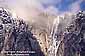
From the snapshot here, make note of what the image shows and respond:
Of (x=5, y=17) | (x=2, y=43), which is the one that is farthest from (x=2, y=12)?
(x=2, y=43)

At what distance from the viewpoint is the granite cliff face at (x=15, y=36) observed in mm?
38750

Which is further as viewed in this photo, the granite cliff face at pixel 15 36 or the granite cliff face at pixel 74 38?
the granite cliff face at pixel 15 36

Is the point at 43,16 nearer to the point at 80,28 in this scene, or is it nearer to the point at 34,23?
the point at 34,23

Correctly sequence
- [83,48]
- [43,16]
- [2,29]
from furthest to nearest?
[43,16]
[2,29]
[83,48]

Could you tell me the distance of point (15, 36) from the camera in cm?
3969

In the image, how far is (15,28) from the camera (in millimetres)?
40125

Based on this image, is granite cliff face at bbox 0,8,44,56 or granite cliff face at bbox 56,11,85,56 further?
granite cliff face at bbox 0,8,44,56

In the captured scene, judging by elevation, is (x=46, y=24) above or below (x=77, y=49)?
above

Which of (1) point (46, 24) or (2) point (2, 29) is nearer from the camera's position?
(2) point (2, 29)

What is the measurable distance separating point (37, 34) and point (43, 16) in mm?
2895

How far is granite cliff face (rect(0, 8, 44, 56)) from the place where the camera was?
3875cm

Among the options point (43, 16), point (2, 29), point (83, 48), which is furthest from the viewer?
point (43, 16)

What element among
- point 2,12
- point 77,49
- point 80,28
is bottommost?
point 77,49

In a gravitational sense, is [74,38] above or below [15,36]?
below
